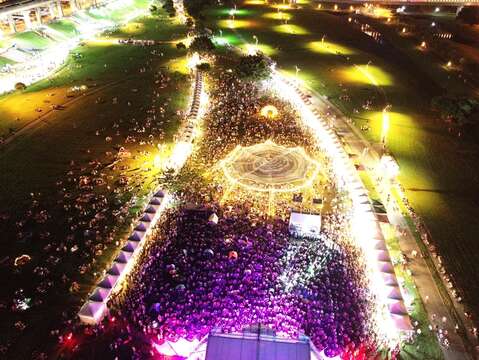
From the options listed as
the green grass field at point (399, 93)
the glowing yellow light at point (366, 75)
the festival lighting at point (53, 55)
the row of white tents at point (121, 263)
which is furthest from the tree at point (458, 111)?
the festival lighting at point (53, 55)

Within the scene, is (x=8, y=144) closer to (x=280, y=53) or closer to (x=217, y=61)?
(x=217, y=61)

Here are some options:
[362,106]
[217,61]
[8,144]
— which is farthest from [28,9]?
[362,106]

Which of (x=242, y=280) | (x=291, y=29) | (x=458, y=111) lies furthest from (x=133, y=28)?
(x=242, y=280)

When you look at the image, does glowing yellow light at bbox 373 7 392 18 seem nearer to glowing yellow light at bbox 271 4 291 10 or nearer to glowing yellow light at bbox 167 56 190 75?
glowing yellow light at bbox 271 4 291 10

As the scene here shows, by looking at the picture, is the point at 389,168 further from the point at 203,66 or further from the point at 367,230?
the point at 203,66

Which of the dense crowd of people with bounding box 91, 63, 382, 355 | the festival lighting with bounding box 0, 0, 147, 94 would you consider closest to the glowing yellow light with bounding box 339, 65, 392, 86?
the dense crowd of people with bounding box 91, 63, 382, 355
